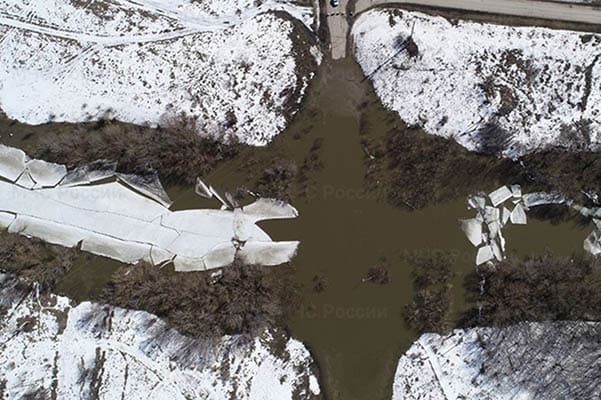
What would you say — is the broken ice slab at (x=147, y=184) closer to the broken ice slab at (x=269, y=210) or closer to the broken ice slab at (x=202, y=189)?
the broken ice slab at (x=202, y=189)

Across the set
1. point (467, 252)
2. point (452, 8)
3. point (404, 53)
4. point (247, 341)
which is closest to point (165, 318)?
point (247, 341)

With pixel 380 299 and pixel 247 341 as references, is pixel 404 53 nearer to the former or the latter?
pixel 380 299

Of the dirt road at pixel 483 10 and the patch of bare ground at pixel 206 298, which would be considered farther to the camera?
the dirt road at pixel 483 10

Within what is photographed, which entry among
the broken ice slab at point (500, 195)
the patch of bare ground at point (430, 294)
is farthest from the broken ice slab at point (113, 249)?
the broken ice slab at point (500, 195)

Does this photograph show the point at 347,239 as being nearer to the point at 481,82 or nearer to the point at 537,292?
the point at 537,292

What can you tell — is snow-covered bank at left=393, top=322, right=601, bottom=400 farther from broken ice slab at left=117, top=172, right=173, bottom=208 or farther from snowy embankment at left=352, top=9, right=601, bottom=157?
broken ice slab at left=117, top=172, right=173, bottom=208

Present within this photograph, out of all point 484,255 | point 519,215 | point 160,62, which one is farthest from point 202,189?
point 519,215

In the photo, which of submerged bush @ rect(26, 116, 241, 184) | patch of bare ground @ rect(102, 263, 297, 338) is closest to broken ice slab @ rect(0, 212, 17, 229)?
submerged bush @ rect(26, 116, 241, 184)
